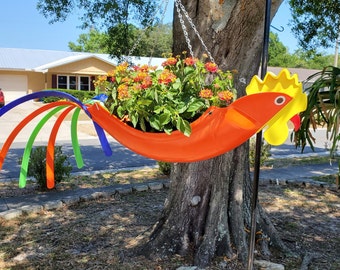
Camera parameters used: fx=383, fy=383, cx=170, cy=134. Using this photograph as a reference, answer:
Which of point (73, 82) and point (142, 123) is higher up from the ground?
point (73, 82)

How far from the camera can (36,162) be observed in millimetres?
6312

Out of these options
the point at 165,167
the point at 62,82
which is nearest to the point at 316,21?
the point at 165,167

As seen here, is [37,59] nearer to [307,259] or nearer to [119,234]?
[119,234]

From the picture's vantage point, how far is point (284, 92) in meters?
1.93

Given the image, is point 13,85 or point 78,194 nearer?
point 78,194

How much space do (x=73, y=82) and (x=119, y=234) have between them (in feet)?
86.8

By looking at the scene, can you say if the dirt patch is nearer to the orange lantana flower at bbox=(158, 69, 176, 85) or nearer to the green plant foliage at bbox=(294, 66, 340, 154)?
the green plant foliage at bbox=(294, 66, 340, 154)

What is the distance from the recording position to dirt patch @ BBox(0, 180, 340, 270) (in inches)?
143

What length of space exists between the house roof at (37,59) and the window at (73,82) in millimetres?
1369

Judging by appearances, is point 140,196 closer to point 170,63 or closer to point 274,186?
point 274,186

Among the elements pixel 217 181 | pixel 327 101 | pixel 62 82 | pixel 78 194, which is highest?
pixel 62 82

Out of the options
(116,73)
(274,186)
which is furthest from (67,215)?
(274,186)

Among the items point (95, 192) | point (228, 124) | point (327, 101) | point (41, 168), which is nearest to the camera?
point (228, 124)

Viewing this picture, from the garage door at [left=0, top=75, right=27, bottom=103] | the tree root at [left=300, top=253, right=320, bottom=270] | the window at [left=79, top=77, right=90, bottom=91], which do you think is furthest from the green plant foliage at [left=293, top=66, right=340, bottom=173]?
the garage door at [left=0, top=75, right=27, bottom=103]
